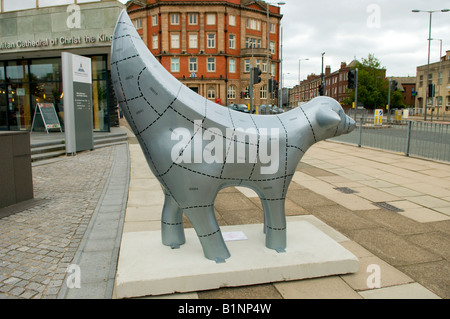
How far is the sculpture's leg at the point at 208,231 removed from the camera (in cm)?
293

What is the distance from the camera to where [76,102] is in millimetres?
10781

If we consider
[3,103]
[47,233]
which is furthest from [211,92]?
[47,233]

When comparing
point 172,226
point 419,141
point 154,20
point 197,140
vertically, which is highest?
point 154,20

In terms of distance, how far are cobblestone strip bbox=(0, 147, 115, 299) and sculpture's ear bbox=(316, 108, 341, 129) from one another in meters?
2.84

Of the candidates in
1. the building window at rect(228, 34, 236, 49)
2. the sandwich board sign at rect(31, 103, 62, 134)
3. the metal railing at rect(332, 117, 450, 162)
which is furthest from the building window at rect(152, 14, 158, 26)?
the metal railing at rect(332, 117, 450, 162)

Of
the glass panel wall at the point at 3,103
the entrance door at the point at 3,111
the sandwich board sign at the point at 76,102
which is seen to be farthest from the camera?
the entrance door at the point at 3,111

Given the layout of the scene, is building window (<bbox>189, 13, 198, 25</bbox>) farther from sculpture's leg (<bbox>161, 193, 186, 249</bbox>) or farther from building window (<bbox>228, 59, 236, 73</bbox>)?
sculpture's leg (<bbox>161, 193, 186, 249</bbox>)

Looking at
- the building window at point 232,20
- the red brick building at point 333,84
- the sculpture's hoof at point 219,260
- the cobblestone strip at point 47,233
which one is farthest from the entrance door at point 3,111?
the red brick building at point 333,84

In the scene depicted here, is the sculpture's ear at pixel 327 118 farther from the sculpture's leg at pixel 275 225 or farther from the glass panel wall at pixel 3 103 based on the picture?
the glass panel wall at pixel 3 103

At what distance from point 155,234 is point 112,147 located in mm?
9789

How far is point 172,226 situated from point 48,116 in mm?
14243

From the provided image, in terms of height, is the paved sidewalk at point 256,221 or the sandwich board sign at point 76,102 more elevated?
the sandwich board sign at point 76,102

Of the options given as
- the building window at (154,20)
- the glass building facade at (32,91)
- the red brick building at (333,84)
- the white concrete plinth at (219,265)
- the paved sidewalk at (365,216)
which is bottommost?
the paved sidewalk at (365,216)

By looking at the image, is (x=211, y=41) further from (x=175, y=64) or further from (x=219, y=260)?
(x=219, y=260)
